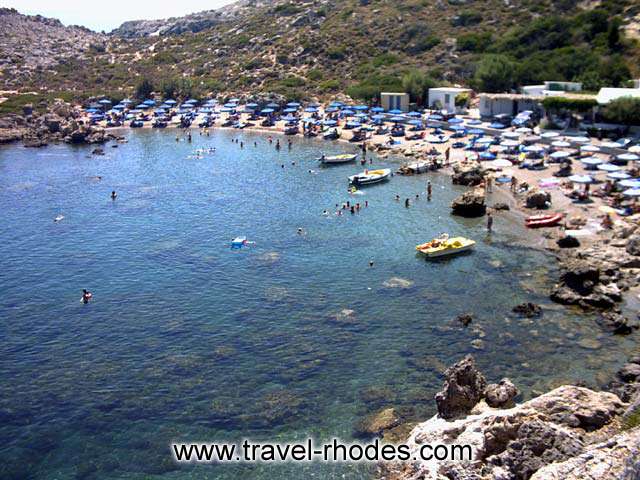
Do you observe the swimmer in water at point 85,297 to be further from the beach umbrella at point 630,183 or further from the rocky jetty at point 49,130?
Result: the rocky jetty at point 49,130

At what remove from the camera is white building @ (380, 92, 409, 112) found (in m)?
98.4

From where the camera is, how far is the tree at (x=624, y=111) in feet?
219

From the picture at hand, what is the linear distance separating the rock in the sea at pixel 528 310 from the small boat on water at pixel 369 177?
31.8 meters

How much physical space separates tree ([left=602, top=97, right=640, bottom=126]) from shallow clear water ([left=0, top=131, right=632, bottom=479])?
22704 millimetres

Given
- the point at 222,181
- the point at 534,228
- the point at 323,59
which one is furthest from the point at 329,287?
the point at 323,59

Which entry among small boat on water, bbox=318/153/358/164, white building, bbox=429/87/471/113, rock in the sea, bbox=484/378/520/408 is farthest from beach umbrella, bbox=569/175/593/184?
white building, bbox=429/87/471/113

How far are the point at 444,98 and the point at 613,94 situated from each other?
2795 cm

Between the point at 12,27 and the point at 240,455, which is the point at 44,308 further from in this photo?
the point at 12,27

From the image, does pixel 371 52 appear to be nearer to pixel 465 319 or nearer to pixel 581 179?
pixel 581 179

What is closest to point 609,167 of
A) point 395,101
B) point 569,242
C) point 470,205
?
point 470,205

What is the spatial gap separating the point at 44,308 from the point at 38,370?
8.09 metres

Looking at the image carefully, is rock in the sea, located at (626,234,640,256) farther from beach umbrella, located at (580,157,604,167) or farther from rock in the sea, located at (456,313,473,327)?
beach umbrella, located at (580,157,604,167)

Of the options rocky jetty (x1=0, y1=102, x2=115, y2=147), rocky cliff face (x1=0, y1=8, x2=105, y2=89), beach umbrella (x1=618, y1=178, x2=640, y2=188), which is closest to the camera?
beach umbrella (x1=618, y1=178, x2=640, y2=188)

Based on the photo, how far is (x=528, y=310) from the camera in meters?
36.3
